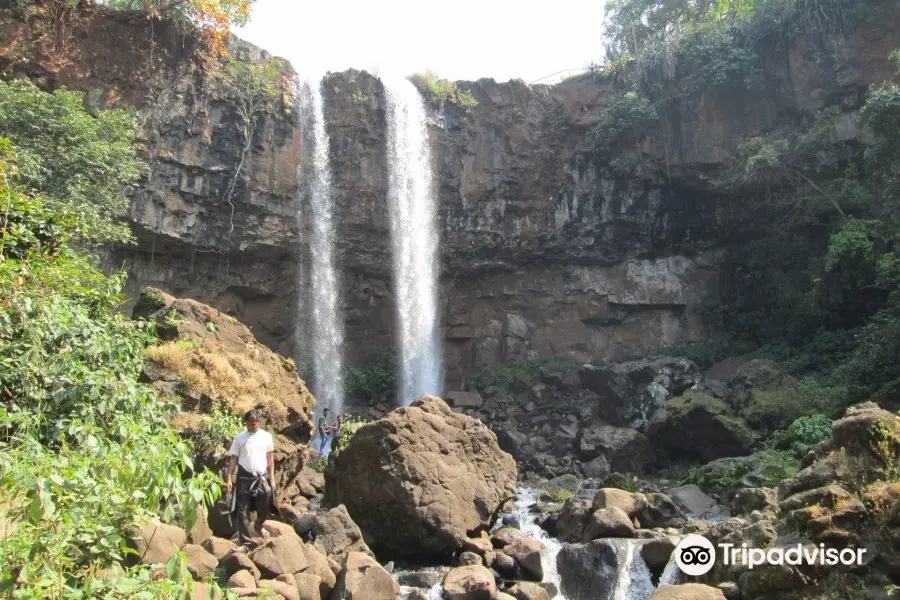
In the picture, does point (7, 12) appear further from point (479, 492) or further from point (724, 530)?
point (724, 530)

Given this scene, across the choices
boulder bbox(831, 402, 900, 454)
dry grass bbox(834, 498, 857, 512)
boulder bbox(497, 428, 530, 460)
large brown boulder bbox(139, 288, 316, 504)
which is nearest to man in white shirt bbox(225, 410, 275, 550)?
large brown boulder bbox(139, 288, 316, 504)

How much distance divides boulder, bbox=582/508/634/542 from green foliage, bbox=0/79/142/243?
9951mm

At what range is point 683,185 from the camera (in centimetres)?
2069

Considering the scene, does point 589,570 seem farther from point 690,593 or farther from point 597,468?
point 597,468

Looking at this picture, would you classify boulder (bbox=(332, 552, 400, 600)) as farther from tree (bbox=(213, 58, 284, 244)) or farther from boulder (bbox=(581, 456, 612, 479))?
tree (bbox=(213, 58, 284, 244))

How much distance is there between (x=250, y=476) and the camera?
6145mm

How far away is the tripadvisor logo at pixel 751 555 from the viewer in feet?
18.2

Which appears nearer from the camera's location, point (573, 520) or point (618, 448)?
point (573, 520)

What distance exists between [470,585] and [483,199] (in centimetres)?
1602

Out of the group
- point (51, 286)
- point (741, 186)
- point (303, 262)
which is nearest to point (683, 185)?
point (741, 186)

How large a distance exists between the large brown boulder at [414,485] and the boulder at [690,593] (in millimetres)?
2927

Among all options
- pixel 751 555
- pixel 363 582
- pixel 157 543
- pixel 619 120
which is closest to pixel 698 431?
pixel 751 555

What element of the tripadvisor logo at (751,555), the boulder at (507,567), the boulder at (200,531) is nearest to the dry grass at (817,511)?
the tripadvisor logo at (751,555)

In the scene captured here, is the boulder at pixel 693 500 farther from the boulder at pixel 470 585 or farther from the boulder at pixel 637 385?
the boulder at pixel 637 385
